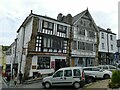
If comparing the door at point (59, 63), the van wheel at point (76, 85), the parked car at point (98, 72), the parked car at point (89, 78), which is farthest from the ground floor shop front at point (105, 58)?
the van wheel at point (76, 85)

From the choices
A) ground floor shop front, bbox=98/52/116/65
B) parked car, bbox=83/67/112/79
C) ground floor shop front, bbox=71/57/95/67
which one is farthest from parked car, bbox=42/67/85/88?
ground floor shop front, bbox=98/52/116/65

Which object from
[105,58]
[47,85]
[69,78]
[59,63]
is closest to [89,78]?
[69,78]

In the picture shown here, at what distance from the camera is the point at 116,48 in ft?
139

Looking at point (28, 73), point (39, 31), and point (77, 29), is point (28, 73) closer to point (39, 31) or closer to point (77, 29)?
point (39, 31)

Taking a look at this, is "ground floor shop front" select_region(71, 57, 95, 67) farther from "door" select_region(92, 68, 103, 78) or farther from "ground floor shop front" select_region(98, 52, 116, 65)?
"door" select_region(92, 68, 103, 78)

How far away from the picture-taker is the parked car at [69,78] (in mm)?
14387

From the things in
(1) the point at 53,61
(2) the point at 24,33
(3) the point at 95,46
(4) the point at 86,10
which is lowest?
(1) the point at 53,61

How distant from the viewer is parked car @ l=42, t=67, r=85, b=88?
14387 millimetres

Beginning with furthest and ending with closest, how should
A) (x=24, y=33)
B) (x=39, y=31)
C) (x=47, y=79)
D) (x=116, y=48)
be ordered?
(x=116, y=48) → (x=24, y=33) → (x=39, y=31) → (x=47, y=79)

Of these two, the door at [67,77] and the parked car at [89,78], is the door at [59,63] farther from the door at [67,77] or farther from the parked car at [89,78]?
the door at [67,77]

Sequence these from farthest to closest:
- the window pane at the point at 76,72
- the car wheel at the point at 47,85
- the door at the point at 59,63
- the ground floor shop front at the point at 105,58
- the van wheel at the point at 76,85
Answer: the ground floor shop front at the point at 105,58 < the door at the point at 59,63 < the car wheel at the point at 47,85 < the window pane at the point at 76,72 < the van wheel at the point at 76,85

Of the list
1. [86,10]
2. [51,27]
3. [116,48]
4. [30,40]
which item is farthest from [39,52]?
[116,48]

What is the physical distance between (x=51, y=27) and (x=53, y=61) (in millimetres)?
5826

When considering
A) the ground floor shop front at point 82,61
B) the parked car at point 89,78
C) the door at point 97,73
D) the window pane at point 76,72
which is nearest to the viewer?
the window pane at point 76,72
